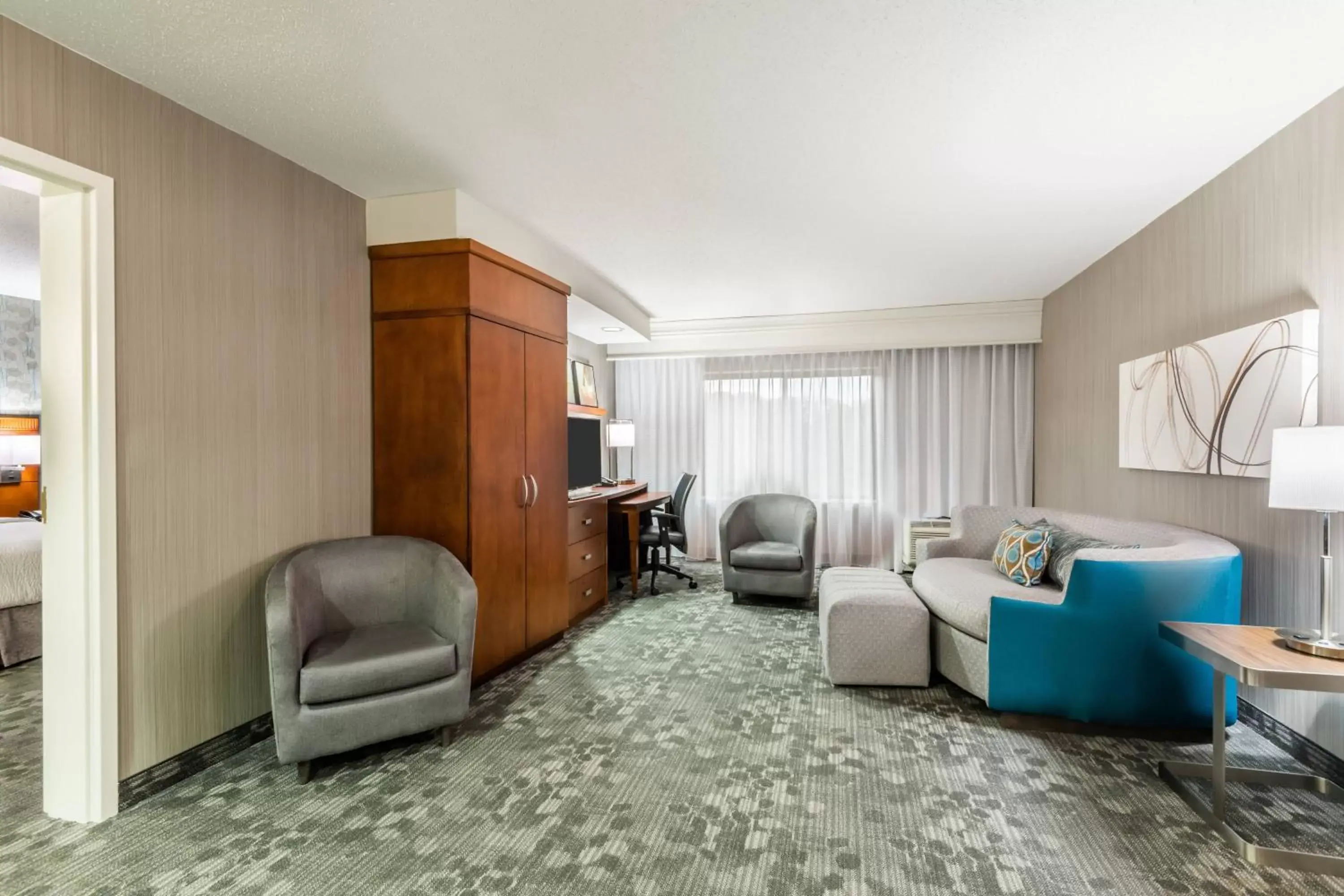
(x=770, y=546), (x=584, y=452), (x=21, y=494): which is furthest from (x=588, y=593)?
(x=21, y=494)

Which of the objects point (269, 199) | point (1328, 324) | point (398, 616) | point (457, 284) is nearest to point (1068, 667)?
point (1328, 324)

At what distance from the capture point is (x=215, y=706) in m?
2.47

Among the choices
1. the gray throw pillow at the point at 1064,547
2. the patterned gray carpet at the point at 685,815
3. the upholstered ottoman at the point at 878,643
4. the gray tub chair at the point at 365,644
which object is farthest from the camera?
the gray throw pillow at the point at 1064,547

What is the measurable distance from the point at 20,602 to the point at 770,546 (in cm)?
479

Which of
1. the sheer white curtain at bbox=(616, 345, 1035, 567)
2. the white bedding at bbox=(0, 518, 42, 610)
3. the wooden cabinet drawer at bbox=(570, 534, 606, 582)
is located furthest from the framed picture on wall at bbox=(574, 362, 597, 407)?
the white bedding at bbox=(0, 518, 42, 610)

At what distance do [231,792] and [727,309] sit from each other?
16.4ft

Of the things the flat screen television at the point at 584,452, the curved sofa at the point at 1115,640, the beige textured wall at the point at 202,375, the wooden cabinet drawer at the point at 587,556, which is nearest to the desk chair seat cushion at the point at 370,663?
the beige textured wall at the point at 202,375

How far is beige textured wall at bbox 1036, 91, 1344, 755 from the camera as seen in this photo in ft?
7.57

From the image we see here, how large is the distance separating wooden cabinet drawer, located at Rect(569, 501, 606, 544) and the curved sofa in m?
2.62

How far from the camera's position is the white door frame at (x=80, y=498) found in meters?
2.04

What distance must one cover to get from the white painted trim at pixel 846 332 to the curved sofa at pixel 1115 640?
313 cm

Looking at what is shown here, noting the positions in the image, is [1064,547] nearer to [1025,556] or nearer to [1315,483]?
[1025,556]

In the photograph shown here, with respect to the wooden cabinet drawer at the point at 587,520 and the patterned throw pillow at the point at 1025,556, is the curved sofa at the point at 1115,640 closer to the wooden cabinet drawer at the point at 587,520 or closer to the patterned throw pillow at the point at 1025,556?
the patterned throw pillow at the point at 1025,556

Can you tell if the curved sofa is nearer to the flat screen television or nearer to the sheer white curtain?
the sheer white curtain
